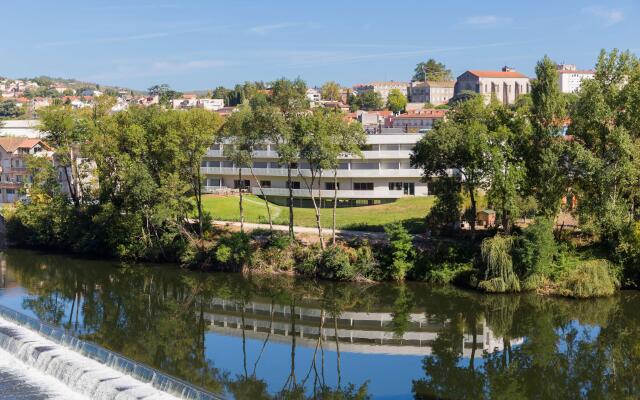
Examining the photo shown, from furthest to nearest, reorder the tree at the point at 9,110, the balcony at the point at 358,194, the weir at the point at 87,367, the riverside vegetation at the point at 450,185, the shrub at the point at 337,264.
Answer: the tree at the point at 9,110 < the balcony at the point at 358,194 < the shrub at the point at 337,264 < the riverside vegetation at the point at 450,185 < the weir at the point at 87,367

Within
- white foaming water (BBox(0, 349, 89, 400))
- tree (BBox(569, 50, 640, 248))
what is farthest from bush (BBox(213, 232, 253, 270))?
tree (BBox(569, 50, 640, 248))

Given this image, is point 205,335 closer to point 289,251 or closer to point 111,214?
point 289,251

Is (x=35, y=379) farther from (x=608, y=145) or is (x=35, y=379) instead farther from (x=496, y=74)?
(x=496, y=74)

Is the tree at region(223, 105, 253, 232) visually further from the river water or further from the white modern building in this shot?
the white modern building

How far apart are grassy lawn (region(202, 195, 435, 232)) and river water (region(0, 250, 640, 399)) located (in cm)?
902

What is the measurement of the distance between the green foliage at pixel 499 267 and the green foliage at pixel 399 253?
573 cm

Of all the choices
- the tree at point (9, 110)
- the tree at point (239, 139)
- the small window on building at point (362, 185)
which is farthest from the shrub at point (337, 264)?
the tree at point (9, 110)

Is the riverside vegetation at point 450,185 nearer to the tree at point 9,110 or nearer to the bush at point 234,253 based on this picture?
the bush at point 234,253

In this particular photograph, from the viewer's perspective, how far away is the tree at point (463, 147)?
1751 inches

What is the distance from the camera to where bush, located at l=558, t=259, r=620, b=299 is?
41.2m

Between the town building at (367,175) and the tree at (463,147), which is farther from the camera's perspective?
the town building at (367,175)

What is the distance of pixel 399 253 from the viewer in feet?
153

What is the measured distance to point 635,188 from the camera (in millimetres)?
43438

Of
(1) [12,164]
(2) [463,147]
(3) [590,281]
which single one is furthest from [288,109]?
(1) [12,164]
